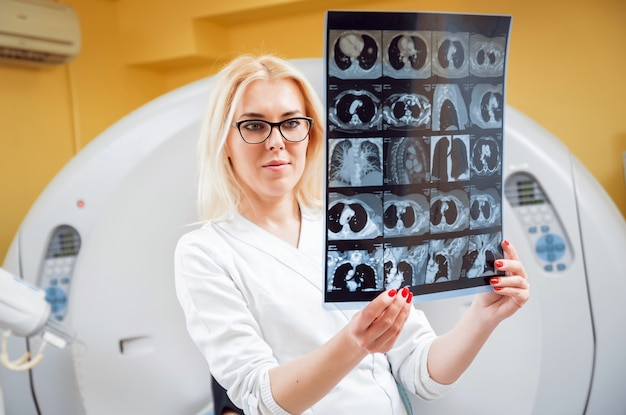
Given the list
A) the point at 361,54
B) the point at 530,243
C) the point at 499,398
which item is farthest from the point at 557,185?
the point at 361,54

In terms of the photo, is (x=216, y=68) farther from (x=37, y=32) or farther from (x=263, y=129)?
(x=263, y=129)

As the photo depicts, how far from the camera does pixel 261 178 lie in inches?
35.6

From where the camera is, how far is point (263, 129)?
2.88 feet

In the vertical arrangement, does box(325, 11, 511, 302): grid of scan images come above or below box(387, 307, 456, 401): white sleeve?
above

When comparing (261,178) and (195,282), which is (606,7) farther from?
(195,282)

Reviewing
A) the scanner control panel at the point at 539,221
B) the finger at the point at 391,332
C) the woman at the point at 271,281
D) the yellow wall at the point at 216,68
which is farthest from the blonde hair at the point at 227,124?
the yellow wall at the point at 216,68

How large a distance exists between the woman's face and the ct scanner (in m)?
0.41

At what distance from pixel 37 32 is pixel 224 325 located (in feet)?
5.18

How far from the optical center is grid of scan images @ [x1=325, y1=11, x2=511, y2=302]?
736mm

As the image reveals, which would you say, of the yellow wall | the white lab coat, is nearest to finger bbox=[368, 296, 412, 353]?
the white lab coat

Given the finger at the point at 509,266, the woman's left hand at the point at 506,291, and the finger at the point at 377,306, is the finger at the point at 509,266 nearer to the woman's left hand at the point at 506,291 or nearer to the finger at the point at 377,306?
the woman's left hand at the point at 506,291

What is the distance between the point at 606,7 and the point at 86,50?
5.56 ft

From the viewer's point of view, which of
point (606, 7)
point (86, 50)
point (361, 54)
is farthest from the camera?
point (86, 50)

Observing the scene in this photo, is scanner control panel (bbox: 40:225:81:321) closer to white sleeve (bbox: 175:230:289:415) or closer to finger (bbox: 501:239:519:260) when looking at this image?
white sleeve (bbox: 175:230:289:415)
